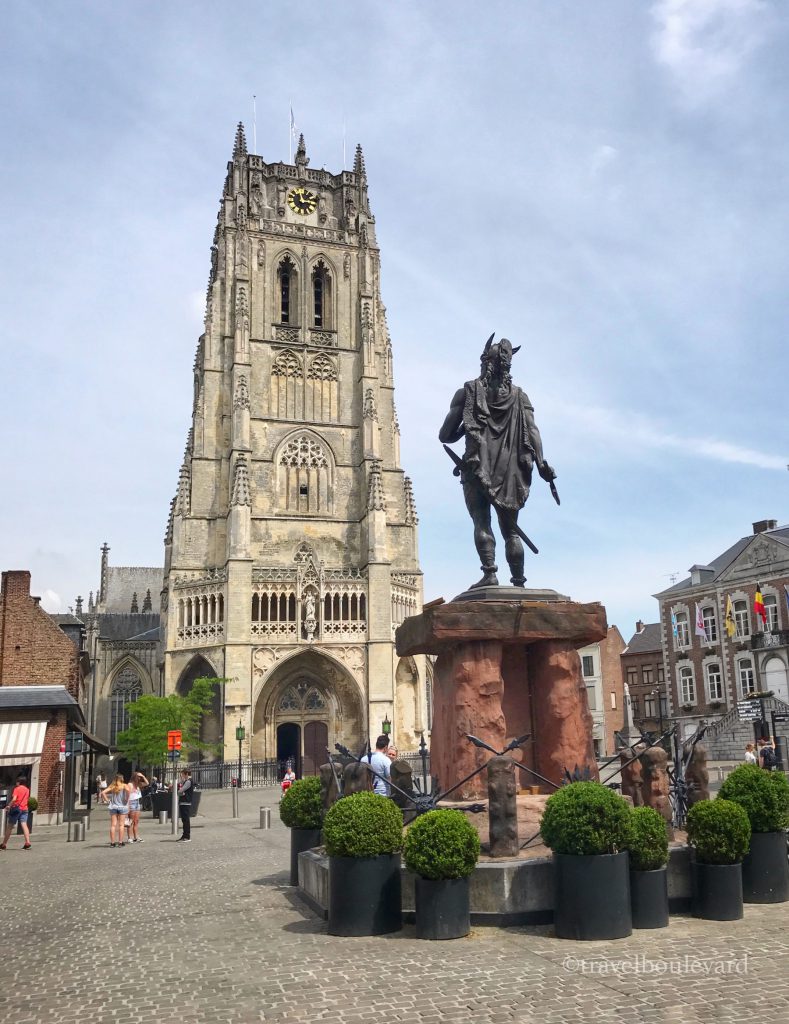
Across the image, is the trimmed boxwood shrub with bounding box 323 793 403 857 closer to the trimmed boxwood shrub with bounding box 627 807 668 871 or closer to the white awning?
the trimmed boxwood shrub with bounding box 627 807 668 871

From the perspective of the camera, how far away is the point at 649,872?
660 cm

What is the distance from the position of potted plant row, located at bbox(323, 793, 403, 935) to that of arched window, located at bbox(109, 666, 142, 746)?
167 feet

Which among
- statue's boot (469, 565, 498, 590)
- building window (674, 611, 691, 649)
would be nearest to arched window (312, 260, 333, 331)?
building window (674, 611, 691, 649)

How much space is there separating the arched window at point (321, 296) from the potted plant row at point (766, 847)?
44.7 m

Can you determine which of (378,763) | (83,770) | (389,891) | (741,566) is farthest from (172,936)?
(741,566)

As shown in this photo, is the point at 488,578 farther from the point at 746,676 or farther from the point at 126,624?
the point at 126,624

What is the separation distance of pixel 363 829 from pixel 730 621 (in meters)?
39.7

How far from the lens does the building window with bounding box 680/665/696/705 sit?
4538cm

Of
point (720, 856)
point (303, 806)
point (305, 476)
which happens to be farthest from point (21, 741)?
point (305, 476)

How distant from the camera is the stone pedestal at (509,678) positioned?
825 centimetres

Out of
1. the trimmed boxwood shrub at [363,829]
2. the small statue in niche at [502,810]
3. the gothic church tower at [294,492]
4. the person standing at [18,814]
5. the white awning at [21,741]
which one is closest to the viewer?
the trimmed boxwood shrub at [363,829]

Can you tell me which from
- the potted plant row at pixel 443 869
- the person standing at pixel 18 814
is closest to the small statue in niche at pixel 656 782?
the potted plant row at pixel 443 869

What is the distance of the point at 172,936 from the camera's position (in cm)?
720

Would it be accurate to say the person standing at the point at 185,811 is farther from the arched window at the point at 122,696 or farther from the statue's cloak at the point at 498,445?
the arched window at the point at 122,696
